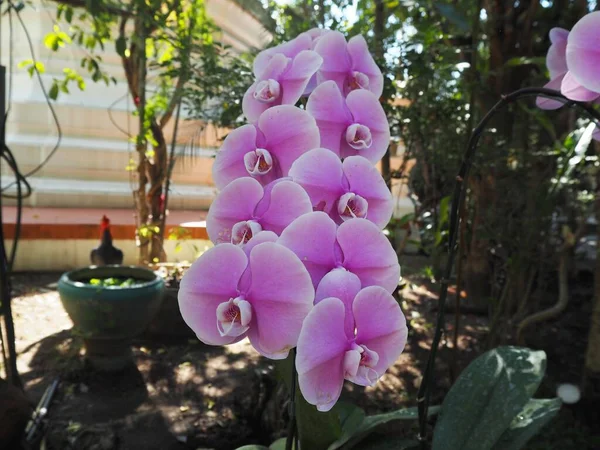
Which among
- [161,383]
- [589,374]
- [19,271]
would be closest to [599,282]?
[589,374]

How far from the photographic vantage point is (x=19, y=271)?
2883 millimetres

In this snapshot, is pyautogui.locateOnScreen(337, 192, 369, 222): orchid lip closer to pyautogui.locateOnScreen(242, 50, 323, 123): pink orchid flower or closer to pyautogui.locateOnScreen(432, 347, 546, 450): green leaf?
pyautogui.locateOnScreen(242, 50, 323, 123): pink orchid flower

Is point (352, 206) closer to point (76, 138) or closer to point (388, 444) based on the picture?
point (388, 444)

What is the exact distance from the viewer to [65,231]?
295 centimetres

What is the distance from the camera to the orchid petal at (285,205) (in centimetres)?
36

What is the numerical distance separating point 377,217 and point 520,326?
1324mm

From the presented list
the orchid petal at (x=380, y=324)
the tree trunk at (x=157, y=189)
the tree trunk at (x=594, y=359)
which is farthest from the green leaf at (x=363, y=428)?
the tree trunk at (x=157, y=189)

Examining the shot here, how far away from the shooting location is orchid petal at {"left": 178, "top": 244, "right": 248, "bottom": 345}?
32 cm

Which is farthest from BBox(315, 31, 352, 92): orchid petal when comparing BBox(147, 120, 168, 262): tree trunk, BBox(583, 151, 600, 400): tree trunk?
BBox(147, 120, 168, 262): tree trunk

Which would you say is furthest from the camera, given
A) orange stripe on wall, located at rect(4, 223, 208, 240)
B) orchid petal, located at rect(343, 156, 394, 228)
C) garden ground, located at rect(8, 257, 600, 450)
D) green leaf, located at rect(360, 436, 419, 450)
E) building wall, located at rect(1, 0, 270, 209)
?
building wall, located at rect(1, 0, 270, 209)

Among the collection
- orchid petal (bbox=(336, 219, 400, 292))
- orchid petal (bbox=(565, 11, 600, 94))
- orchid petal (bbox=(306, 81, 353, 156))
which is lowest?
orchid petal (bbox=(336, 219, 400, 292))

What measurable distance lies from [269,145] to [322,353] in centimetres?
19

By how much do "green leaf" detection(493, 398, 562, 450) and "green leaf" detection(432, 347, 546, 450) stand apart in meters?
0.04

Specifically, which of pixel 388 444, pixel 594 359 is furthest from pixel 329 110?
pixel 594 359
